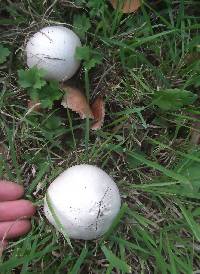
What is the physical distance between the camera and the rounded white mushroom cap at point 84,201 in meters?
1.79

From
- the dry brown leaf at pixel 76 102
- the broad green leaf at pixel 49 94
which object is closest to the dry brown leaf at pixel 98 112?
the dry brown leaf at pixel 76 102

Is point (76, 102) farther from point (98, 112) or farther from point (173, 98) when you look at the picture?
point (173, 98)

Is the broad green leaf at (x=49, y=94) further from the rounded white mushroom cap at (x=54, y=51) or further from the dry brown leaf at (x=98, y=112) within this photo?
the dry brown leaf at (x=98, y=112)

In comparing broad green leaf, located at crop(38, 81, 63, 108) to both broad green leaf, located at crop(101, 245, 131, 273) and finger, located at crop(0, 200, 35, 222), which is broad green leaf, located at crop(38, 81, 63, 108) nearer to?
finger, located at crop(0, 200, 35, 222)

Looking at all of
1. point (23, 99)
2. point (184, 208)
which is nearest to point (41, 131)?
point (23, 99)

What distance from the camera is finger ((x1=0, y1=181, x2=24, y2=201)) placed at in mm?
1967

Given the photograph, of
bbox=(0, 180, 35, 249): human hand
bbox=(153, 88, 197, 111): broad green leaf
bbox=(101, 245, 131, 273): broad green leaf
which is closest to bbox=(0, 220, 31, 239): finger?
bbox=(0, 180, 35, 249): human hand

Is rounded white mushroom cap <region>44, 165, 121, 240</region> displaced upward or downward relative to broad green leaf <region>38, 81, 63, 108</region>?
downward

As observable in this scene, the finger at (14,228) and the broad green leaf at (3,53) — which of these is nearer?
the finger at (14,228)

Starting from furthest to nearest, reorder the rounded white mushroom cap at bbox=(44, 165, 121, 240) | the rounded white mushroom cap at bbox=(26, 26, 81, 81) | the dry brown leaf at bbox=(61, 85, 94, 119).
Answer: the dry brown leaf at bbox=(61, 85, 94, 119) < the rounded white mushroom cap at bbox=(26, 26, 81, 81) < the rounded white mushroom cap at bbox=(44, 165, 121, 240)

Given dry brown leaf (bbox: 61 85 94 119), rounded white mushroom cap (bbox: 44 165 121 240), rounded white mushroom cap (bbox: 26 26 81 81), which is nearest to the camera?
rounded white mushroom cap (bbox: 44 165 121 240)

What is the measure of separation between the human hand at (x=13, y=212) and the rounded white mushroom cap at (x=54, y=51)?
469mm

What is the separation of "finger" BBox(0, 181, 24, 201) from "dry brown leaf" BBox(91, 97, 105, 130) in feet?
1.29

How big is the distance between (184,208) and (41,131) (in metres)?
0.66
